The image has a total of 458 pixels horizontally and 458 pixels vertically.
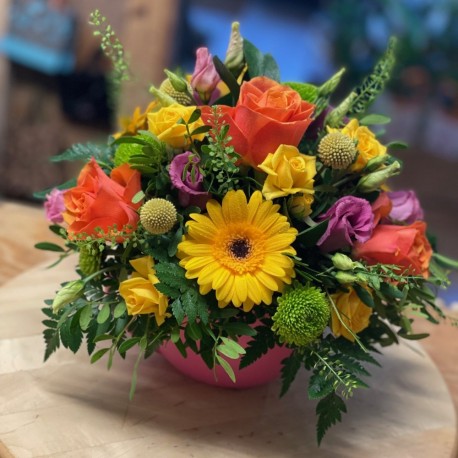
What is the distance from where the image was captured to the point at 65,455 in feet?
1.98

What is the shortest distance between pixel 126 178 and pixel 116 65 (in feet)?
0.54

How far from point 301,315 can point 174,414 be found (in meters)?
0.22

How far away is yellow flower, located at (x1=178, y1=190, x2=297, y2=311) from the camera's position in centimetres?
59

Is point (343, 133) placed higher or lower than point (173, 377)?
higher

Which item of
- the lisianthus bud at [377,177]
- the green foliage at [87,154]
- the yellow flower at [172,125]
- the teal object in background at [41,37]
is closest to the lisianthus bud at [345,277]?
the lisianthus bud at [377,177]

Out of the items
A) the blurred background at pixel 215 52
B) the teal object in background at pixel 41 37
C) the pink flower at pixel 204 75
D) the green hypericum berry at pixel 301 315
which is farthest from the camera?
the teal object in background at pixel 41 37

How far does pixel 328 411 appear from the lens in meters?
0.62

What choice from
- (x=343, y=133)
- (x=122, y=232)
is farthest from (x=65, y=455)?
(x=343, y=133)

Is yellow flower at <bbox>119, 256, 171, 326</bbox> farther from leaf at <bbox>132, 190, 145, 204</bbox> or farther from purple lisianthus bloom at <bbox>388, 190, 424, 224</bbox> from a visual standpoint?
purple lisianthus bloom at <bbox>388, 190, 424, 224</bbox>

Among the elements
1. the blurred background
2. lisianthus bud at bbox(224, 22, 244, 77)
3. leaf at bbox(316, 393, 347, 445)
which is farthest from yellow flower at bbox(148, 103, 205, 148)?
the blurred background

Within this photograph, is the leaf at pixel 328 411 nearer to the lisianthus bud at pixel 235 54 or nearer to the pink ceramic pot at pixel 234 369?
the pink ceramic pot at pixel 234 369

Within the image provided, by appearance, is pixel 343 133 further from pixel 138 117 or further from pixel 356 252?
pixel 138 117

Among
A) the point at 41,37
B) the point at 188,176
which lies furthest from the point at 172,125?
the point at 41,37

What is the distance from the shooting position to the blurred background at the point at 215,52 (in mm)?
1861
